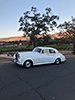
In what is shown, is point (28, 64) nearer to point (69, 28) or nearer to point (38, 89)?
point (38, 89)

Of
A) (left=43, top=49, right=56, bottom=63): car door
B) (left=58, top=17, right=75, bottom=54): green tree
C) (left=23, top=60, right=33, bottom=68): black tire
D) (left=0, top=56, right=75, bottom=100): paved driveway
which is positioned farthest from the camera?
(left=58, top=17, right=75, bottom=54): green tree

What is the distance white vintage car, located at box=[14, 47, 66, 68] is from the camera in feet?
51.7

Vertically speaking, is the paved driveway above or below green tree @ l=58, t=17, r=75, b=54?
below

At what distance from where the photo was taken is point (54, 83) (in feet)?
33.2

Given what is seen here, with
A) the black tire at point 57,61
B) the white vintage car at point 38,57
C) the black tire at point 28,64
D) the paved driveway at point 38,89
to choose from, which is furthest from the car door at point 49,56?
the paved driveway at point 38,89

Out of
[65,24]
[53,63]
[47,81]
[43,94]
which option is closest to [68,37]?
[65,24]

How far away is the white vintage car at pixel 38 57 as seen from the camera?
15762mm

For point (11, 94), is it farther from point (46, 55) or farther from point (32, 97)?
point (46, 55)

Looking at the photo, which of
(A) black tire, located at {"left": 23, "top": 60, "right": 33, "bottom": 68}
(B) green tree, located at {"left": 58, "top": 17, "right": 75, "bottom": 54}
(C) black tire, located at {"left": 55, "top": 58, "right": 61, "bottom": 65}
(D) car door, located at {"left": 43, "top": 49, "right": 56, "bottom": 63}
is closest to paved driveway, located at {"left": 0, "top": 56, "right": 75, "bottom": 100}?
(A) black tire, located at {"left": 23, "top": 60, "right": 33, "bottom": 68}

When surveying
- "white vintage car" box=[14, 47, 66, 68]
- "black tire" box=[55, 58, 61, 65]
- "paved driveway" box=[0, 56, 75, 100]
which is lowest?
"paved driveway" box=[0, 56, 75, 100]

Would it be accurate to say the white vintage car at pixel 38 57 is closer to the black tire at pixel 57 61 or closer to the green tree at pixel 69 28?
the black tire at pixel 57 61

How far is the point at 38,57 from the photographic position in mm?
16375

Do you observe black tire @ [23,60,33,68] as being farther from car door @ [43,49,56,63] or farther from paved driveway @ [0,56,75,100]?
paved driveway @ [0,56,75,100]

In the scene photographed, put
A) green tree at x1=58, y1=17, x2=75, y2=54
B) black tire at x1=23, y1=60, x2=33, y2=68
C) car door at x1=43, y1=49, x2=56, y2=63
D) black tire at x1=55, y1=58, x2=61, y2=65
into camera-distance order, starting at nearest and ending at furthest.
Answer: black tire at x1=23, y1=60, x2=33, y2=68
car door at x1=43, y1=49, x2=56, y2=63
black tire at x1=55, y1=58, x2=61, y2=65
green tree at x1=58, y1=17, x2=75, y2=54
